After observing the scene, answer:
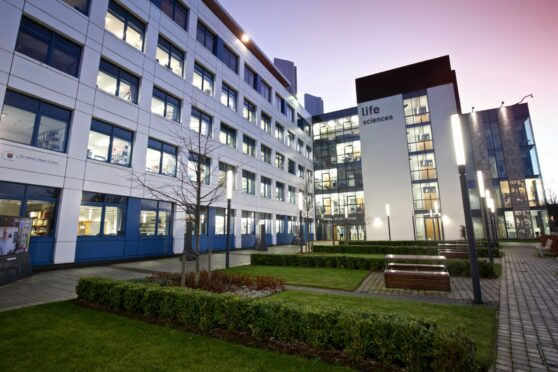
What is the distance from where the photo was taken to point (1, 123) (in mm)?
11922

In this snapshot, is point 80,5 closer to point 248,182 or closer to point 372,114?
point 248,182

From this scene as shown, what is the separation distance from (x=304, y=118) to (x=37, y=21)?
36.7 meters

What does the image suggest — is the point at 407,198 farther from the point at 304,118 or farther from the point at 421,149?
the point at 304,118

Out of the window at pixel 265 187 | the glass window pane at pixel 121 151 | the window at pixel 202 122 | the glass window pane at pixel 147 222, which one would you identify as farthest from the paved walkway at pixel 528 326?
the window at pixel 265 187

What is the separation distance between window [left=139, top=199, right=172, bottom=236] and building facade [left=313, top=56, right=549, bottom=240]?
72.8ft

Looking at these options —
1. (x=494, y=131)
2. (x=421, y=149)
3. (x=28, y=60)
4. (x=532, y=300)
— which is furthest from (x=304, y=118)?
(x=532, y=300)

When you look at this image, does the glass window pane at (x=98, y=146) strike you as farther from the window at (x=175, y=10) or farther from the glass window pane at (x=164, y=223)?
the window at (x=175, y=10)

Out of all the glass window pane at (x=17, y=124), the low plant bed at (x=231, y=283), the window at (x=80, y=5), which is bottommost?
the low plant bed at (x=231, y=283)

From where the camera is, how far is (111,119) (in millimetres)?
16156

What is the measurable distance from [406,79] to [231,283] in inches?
1633

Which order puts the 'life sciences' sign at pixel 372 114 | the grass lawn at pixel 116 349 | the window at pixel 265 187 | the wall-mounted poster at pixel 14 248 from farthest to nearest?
the 'life sciences' sign at pixel 372 114 < the window at pixel 265 187 < the wall-mounted poster at pixel 14 248 < the grass lawn at pixel 116 349

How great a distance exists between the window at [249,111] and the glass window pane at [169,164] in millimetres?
11211

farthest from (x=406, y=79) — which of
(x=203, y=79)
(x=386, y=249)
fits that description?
(x=203, y=79)

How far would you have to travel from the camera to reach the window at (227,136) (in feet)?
84.9
